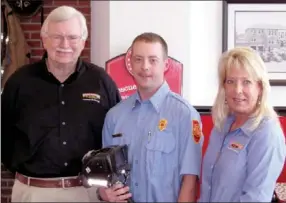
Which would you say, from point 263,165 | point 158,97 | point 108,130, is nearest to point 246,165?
point 263,165

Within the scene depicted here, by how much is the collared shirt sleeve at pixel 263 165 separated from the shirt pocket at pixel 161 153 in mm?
373

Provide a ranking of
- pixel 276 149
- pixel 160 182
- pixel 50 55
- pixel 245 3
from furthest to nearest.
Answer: pixel 245 3 < pixel 50 55 < pixel 160 182 < pixel 276 149

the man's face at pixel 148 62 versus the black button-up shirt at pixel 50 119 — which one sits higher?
the man's face at pixel 148 62

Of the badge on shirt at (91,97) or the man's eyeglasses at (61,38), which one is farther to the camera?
the badge on shirt at (91,97)

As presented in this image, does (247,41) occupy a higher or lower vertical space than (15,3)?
lower

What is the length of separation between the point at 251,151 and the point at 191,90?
219cm

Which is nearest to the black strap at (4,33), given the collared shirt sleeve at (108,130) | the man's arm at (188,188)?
the collared shirt sleeve at (108,130)

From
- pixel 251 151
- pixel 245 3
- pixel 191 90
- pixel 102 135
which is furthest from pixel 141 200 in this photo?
pixel 245 3

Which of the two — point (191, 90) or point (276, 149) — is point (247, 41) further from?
point (276, 149)

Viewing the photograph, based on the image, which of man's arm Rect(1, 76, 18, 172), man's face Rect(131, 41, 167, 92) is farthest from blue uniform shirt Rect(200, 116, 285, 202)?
man's arm Rect(1, 76, 18, 172)

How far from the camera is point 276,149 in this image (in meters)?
1.72

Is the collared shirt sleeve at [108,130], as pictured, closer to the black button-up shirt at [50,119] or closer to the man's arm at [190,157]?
the black button-up shirt at [50,119]

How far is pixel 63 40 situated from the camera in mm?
2123

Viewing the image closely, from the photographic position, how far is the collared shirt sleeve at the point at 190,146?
197 centimetres
